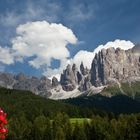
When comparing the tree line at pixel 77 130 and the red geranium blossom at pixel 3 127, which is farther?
the tree line at pixel 77 130

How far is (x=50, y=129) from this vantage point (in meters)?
156

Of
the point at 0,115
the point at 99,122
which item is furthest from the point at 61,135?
the point at 0,115

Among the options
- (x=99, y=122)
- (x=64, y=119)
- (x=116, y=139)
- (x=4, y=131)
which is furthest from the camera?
(x=64, y=119)

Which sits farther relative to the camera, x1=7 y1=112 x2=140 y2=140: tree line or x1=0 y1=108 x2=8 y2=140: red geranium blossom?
x1=7 y1=112 x2=140 y2=140: tree line

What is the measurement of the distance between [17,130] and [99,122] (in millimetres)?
33034

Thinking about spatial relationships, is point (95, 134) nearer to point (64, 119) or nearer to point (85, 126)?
point (85, 126)

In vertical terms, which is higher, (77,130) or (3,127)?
(77,130)

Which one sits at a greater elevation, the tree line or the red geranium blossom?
the tree line

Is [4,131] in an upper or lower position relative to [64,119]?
lower

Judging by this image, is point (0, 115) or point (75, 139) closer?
point (0, 115)

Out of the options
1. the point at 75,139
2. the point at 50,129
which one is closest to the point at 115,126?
the point at 75,139

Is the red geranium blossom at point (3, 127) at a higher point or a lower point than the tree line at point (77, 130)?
lower

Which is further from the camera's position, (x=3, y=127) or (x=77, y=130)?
(x=77, y=130)

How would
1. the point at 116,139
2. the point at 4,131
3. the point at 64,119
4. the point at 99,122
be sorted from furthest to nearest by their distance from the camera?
1. the point at 64,119
2. the point at 99,122
3. the point at 116,139
4. the point at 4,131
